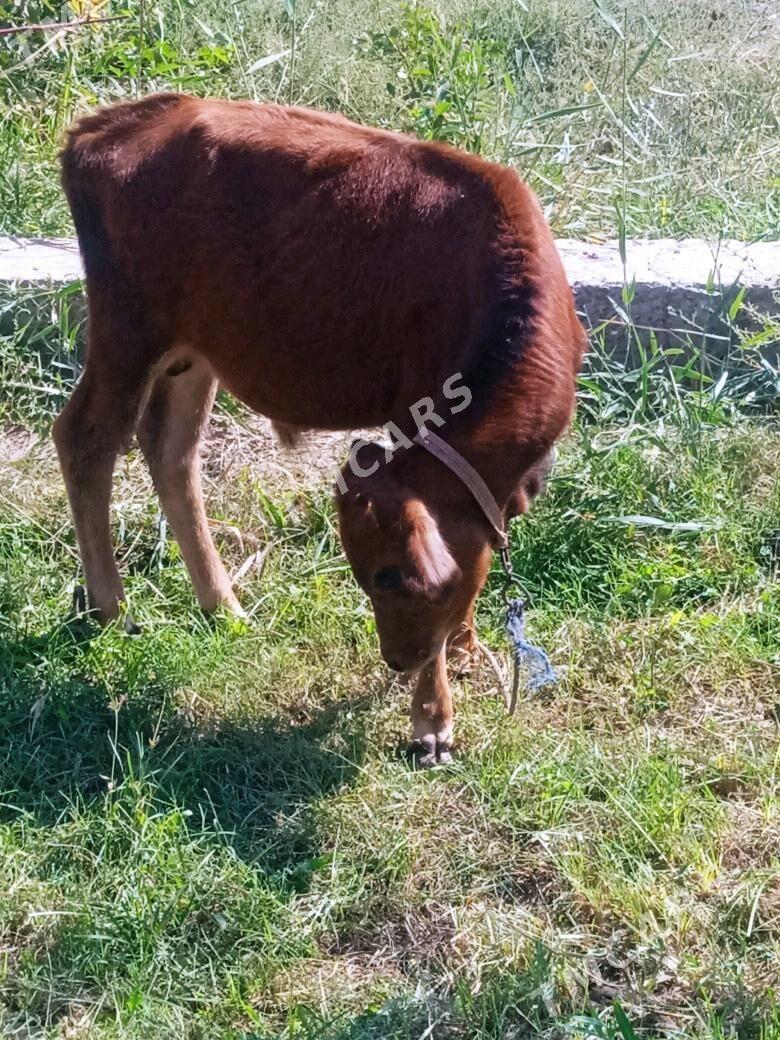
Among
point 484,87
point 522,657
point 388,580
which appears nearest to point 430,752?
point 522,657

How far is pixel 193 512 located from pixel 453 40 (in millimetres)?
3936

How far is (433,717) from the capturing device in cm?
450

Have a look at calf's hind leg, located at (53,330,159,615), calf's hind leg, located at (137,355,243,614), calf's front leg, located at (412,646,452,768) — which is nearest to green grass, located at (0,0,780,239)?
calf's hind leg, located at (137,355,243,614)

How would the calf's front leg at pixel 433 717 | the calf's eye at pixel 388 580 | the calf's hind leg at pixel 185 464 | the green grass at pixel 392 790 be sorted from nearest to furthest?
the green grass at pixel 392 790 < the calf's eye at pixel 388 580 < the calf's front leg at pixel 433 717 < the calf's hind leg at pixel 185 464

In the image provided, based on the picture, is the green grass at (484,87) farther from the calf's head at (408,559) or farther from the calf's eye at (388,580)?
the calf's eye at (388,580)

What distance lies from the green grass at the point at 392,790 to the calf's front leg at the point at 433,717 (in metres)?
0.08

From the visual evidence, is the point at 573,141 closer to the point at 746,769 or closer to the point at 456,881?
the point at 746,769

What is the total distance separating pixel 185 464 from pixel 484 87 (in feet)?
11.3

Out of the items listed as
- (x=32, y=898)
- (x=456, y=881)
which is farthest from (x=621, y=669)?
(x=32, y=898)

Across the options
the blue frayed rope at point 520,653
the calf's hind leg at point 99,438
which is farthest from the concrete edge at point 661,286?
the blue frayed rope at point 520,653

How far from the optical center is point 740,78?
9242 mm

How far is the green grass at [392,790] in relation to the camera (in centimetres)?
368

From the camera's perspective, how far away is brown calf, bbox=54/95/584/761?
4.01 m

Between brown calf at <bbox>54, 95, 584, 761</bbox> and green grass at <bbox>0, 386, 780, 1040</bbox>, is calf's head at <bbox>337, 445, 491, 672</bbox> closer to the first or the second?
brown calf at <bbox>54, 95, 584, 761</bbox>
